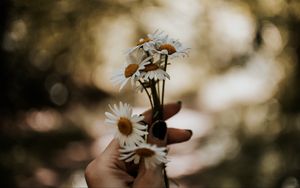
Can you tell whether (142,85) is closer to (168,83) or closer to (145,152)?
(145,152)

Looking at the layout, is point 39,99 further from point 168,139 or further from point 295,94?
point 168,139

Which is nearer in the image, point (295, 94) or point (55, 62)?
point (295, 94)

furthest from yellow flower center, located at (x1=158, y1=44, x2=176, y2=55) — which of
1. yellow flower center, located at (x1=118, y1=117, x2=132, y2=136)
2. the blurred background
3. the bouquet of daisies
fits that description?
the blurred background

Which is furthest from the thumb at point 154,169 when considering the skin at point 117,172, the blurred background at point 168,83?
the blurred background at point 168,83

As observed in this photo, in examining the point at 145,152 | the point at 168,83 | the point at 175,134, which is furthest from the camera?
the point at 168,83

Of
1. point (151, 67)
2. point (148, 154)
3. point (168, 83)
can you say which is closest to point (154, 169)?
point (148, 154)

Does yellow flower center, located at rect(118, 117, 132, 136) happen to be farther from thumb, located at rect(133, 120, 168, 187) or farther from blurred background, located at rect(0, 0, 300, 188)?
blurred background, located at rect(0, 0, 300, 188)

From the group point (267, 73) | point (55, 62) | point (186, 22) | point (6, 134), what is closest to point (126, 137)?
point (267, 73)
